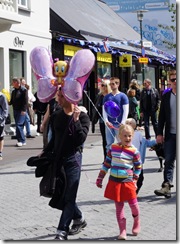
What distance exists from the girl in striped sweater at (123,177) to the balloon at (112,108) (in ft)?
10.1

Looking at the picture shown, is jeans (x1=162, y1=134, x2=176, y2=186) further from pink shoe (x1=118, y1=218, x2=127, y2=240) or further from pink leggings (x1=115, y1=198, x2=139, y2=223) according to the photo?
pink shoe (x1=118, y1=218, x2=127, y2=240)

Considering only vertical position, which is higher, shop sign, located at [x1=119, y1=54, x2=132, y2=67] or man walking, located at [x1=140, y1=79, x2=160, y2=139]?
shop sign, located at [x1=119, y1=54, x2=132, y2=67]

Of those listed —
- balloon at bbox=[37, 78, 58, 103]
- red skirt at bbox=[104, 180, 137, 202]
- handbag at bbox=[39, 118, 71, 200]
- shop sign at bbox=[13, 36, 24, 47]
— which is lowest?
red skirt at bbox=[104, 180, 137, 202]

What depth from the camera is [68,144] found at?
5.84 meters

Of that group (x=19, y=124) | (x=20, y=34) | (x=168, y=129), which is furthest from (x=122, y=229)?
(x=20, y=34)

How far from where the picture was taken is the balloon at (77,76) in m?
5.69

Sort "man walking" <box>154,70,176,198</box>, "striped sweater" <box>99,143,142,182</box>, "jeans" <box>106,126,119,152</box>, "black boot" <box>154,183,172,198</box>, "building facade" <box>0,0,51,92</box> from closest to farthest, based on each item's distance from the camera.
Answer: "striped sweater" <box>99,143,142,182</box>, "man walking" <box>154,70,176,198</box>, "black boot" <box>154,183,172,198</box>, "jeans" <box>106,126,119,152</box>, "building facade" <box>0,0,51,92</box>

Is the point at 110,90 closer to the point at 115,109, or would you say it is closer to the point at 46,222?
the point at 115,109

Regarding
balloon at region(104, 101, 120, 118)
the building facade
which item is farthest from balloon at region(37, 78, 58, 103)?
the building facade

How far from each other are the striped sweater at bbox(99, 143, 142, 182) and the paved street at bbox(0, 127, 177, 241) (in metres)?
0.66

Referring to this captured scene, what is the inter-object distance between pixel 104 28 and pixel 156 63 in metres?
7.11

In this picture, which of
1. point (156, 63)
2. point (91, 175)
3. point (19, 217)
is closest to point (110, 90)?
point (91, 175)

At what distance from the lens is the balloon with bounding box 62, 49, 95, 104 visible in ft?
18.7

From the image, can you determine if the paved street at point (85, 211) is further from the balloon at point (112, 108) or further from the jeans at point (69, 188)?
the balloon at point (112, 108)
